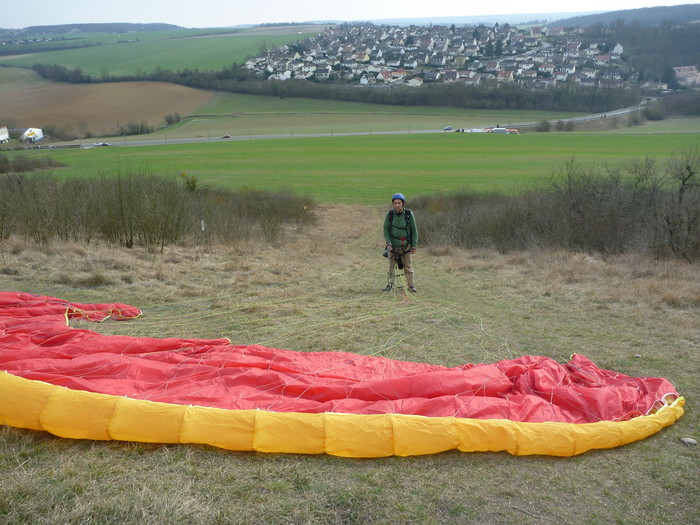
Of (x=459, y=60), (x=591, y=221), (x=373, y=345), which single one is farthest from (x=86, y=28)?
(x=373, y=345)

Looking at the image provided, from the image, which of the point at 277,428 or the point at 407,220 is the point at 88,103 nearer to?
the point at 407,220

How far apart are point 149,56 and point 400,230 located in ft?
297

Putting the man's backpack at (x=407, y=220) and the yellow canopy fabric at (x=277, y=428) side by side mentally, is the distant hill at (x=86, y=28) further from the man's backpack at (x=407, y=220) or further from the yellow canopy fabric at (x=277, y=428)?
the yellow canopy fabric at (x=277, y=428)

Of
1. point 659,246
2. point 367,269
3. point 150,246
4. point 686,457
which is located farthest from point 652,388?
point 150,246

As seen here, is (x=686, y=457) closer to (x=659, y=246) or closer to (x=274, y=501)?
(x=274, y=501)

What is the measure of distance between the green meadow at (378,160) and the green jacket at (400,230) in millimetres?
17401

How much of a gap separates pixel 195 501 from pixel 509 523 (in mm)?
2096

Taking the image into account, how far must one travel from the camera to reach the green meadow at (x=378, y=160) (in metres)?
30.6

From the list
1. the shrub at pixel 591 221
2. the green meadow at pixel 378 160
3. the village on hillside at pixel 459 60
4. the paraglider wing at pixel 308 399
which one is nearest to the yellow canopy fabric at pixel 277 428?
the paraglider wing at pixel 308 399

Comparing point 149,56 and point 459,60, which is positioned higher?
point 149,56

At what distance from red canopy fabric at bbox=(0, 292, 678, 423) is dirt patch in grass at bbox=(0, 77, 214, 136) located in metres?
53.8

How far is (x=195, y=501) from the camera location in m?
3.74

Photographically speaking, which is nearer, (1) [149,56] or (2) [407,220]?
(2) [407,220]

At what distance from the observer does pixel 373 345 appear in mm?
7223
